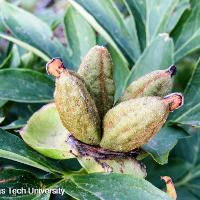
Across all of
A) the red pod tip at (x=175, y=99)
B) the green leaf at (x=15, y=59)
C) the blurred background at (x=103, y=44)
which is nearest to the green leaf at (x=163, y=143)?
the blurred background at (x=103, y=44)

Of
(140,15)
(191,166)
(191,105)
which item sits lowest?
(191,166)

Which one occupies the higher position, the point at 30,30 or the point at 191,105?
the point at 30,30

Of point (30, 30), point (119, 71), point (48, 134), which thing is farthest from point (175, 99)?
point (30, 30)

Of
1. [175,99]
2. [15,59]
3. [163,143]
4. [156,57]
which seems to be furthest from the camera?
[15,59]

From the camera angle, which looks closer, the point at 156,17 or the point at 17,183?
the point at 17,183

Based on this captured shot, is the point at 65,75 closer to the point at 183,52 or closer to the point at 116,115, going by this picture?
the point at 116,115

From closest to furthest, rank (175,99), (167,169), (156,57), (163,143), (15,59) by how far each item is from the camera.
A: (175,99) < (163,143) < (156,57) < (15,59) < (167,169)

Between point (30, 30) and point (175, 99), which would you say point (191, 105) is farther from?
point (30, 30)
